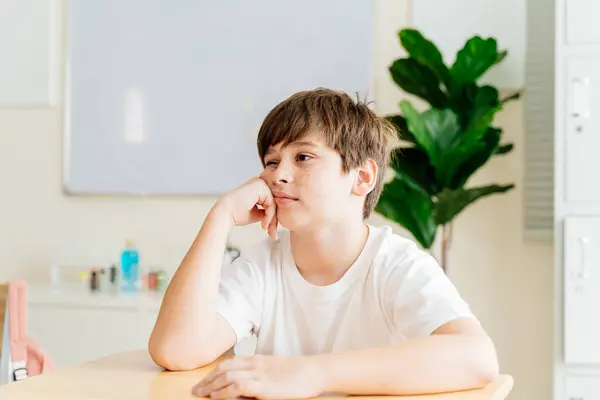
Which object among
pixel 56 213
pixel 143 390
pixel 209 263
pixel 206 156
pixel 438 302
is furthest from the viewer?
pixel 56 213

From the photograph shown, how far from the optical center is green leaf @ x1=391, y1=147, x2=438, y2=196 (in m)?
3.27

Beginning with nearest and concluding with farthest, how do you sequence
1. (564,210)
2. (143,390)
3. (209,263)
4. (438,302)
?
1. (143,390)
2. (438,302)
3. (209,263)
4. (564,210)

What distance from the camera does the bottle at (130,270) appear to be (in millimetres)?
3820

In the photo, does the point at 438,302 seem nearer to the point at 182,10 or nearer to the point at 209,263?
the point at 209,263

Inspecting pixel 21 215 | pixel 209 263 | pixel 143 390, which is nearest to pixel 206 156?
pixel 21 215

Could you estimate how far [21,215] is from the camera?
13.9ft

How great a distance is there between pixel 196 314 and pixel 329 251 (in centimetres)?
28

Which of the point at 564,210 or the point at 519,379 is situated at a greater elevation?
the point at 564,210

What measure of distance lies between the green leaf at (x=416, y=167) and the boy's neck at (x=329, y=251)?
159cm

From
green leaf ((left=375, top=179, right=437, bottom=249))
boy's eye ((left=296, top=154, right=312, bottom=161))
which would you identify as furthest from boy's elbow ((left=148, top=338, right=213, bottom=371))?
green leaf ((left=375, top=179, right=437, bottom=249))

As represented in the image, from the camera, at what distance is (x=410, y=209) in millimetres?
3221

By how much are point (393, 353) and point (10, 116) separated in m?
3.33

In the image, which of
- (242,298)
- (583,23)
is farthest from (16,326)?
(583,23)

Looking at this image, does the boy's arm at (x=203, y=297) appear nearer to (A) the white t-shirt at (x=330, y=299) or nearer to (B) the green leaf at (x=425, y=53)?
(A) the white t-shirt at (x=330, y=299)
